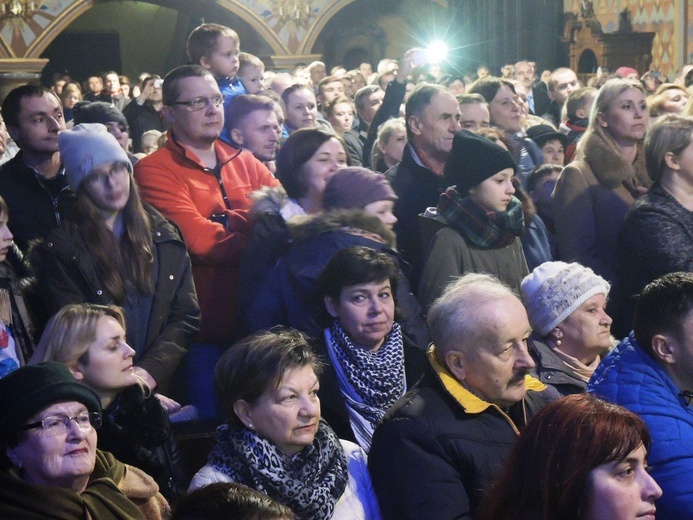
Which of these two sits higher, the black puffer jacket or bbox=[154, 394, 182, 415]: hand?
the black puffer jacket

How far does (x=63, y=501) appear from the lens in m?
2.60

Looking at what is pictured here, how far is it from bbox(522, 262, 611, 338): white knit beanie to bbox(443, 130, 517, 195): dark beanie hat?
0.60 m

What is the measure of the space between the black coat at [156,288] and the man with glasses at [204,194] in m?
0.26

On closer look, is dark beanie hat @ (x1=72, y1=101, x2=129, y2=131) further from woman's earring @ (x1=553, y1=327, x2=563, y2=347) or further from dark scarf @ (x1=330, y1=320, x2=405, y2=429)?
woman's earring @ (x1=553, y1=327, x2=563, y2=347)

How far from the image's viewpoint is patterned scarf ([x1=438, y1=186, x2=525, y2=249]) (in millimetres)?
4238

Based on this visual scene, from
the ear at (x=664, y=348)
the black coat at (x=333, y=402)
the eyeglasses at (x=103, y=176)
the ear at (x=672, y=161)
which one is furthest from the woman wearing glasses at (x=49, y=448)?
the ear at (x=672, y=161)

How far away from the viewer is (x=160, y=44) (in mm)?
25781

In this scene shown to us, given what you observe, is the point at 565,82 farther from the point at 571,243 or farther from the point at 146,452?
the point at 146,452

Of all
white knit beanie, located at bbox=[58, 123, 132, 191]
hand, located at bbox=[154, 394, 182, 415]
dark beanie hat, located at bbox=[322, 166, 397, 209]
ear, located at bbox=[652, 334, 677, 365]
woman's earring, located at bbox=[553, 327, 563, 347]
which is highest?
white knit beanie, located at bbox=[58, 123, 132, 191]

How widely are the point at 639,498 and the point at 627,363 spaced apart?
2.45 feet

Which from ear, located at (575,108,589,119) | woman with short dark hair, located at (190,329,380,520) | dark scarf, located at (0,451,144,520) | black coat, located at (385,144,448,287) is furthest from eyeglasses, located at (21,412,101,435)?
ear, located at (575,108,589,119)

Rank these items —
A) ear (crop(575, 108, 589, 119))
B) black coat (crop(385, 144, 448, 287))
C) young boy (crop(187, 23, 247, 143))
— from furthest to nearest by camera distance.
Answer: ear (crop(575, 108, 589, 119)), young boy (crop(187, 23, 247, 143)), black coat (crop(385, 144, 448, 287))

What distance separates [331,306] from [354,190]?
618mm

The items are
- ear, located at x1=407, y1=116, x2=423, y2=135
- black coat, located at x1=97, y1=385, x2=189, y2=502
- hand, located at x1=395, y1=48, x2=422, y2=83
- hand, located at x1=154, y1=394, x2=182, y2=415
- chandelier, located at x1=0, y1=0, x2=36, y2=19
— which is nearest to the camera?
black coat, located at x1=97, y1=385, x2=189, y2=502
